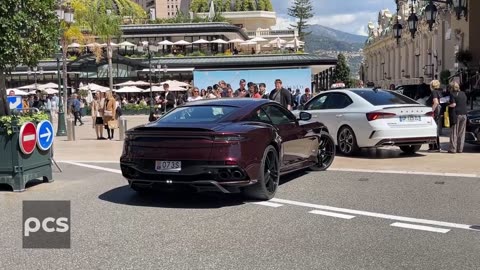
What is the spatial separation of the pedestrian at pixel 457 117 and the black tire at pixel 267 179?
6203 millimetres

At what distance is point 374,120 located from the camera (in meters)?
12.6

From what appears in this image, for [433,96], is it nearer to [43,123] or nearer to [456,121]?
[456,121]

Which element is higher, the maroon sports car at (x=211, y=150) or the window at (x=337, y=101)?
the window at (x=337, y=101)

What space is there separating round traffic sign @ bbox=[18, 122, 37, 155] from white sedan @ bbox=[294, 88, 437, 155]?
6844mm

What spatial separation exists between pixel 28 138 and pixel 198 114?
2.89 meters

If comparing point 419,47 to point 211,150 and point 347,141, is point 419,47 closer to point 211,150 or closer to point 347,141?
point 347,141

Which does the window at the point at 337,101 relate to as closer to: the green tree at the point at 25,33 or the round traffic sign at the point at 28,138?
the green tree at the point at 25,33

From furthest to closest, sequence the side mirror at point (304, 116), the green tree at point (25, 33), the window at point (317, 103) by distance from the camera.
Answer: the window at point (317, 103) → the side mirror at point (304, 116) → the green tree at point (25, 33)

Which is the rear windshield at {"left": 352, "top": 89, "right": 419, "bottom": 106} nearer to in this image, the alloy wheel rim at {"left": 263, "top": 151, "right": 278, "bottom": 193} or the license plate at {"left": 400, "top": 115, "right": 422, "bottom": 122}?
the license plate at {"left": 400, "top": 115, "right": 422, "bottom": 122}

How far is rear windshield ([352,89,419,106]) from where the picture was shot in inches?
517

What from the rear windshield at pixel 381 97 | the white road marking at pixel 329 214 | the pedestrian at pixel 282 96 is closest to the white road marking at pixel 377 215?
the white road marking at pixel 329 214

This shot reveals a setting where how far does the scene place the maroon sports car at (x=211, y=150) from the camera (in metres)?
7.78

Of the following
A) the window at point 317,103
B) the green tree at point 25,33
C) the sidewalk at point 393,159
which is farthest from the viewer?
the window at point 317,103

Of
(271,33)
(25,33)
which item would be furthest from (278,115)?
(271,33)
